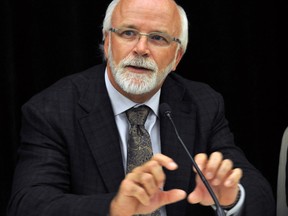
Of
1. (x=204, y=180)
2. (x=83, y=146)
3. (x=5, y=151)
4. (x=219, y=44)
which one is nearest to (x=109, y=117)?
(x=83, y=146)

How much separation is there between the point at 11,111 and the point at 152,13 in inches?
36.5

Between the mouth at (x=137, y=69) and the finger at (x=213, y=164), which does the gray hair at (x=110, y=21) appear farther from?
the finger at (x=213, y=164)

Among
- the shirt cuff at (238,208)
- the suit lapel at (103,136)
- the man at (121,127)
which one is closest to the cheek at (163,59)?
the man at (121,127)

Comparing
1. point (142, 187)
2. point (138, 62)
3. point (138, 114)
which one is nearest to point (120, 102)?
point (138, 114)

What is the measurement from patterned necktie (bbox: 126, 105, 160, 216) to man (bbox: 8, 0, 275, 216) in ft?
0.07

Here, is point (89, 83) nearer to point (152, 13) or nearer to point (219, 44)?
point (152, 13)

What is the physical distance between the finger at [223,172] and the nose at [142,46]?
1.95 feet

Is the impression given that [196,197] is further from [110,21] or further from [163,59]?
[110,21]

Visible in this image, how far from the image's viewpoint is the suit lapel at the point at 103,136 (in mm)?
2070

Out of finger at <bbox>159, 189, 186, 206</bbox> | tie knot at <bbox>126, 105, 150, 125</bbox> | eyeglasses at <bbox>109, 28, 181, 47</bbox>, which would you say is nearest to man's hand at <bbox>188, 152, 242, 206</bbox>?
finger at <bbox>159, 189, 186, 206</bbox>

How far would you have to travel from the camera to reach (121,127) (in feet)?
7.15

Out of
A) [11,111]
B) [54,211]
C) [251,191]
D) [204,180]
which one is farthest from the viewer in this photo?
[11,111]

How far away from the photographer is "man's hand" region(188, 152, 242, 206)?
5.46 ft

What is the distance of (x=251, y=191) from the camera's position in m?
2.04
